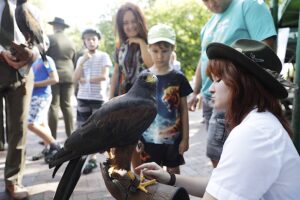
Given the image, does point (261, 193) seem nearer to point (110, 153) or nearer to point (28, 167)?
point (110, 153)

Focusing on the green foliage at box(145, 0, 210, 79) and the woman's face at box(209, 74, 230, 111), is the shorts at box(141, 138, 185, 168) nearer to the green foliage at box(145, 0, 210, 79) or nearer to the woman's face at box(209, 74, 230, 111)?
the woman's face at box(209, 74, 230, 111)

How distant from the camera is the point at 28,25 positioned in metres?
2.88

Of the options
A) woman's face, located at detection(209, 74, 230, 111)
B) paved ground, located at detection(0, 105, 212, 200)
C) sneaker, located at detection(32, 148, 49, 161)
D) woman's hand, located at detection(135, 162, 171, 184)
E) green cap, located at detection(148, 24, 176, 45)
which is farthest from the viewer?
sneaker, located at detection(32, 148, 49, 161)

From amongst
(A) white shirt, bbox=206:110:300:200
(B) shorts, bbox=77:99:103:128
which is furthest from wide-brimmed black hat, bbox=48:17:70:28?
(A) white shirt, bbox=206:110:300:200

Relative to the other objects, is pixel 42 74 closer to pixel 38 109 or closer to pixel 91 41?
pixel 38 109

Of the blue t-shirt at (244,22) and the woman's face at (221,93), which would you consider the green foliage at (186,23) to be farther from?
the woman's face at (221,93)

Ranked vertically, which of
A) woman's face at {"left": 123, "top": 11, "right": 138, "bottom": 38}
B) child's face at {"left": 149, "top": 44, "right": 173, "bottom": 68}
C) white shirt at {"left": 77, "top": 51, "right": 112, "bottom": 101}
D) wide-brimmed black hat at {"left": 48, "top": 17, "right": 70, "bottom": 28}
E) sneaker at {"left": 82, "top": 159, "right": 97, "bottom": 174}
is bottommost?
sneaker at {"left": 82, "top": 159, "right": 97, "bottom": 174}

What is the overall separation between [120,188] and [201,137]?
5.10m

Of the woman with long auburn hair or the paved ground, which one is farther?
the paved ground

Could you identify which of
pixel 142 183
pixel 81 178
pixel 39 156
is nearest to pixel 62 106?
pixel 39 156

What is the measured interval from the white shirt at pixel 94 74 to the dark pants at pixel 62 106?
98 cm

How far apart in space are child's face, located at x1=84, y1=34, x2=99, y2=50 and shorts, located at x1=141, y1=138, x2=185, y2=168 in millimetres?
2185

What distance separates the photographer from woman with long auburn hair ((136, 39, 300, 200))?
1240 mm

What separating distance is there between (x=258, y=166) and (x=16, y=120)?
2.55 meters
